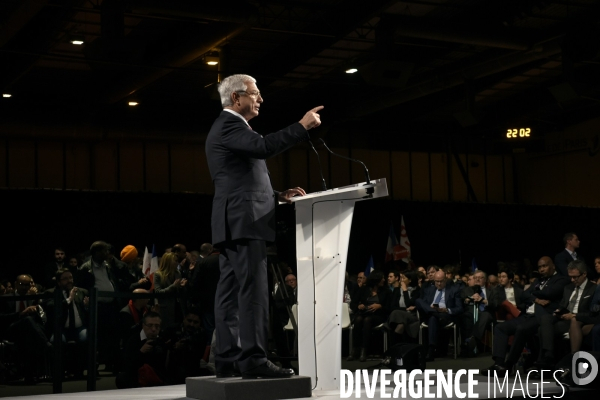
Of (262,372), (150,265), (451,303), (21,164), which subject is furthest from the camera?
(21,164)

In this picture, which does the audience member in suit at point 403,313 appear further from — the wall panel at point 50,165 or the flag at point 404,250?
the wall panel at point 50,165

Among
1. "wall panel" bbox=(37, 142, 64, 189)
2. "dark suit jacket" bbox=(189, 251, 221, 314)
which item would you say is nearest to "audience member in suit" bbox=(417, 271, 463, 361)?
"dark suit jacket" bbox=(189, 251, 221, 314)

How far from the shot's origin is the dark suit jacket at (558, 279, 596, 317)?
6.27 metres

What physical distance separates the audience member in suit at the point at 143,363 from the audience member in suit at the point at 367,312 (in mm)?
4003

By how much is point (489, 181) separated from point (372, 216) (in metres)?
5.17

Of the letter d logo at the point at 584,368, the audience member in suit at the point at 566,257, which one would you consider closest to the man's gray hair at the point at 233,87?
the letter d logo at the point at 584,368

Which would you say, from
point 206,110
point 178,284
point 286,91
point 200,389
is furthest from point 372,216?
point 200,389

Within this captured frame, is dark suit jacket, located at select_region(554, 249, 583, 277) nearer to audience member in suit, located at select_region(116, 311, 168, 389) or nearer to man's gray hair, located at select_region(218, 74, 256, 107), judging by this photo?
audience member in suit, located at select_region(116, 311, 168, 389)

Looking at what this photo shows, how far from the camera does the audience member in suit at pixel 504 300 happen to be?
28.1 feet

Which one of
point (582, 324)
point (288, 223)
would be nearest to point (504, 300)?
point (582, 324)

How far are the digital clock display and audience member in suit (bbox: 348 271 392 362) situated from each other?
6908 mm

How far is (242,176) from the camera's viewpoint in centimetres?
305

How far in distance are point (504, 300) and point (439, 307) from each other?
861 millimetres

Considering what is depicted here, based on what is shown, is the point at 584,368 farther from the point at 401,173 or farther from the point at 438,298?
the point at 401,173
